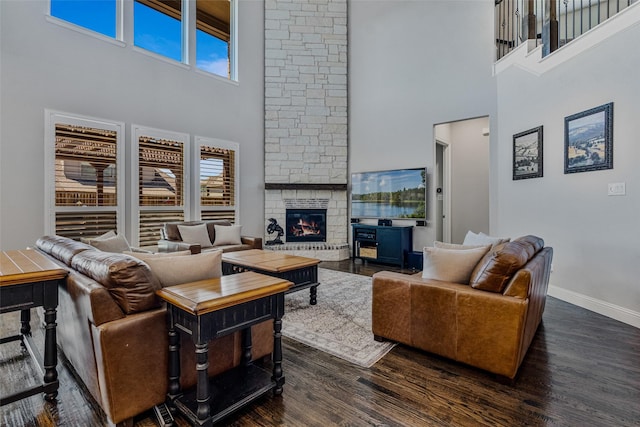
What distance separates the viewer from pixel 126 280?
1.63 metres

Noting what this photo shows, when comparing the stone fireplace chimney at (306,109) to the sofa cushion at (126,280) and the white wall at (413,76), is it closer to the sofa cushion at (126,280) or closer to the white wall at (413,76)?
the white wall at (413,76)

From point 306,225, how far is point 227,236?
1.87 meters

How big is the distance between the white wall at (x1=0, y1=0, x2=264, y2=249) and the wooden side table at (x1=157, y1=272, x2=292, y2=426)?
12.2 feet

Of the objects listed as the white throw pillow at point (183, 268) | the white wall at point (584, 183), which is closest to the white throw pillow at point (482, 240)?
the white wall at point (584, 183)

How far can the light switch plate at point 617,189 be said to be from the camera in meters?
3.08

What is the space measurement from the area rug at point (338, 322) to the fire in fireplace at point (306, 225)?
220cm

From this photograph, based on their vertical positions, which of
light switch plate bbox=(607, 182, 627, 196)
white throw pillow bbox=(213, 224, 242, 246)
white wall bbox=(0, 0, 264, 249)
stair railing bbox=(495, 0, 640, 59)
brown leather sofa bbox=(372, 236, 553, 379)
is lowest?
brown leather sofa bbox=(372, 236, 553, 379)

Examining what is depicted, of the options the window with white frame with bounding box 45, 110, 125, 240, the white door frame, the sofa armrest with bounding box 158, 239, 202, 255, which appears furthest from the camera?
the white door frame

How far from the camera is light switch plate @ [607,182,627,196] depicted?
3081mm

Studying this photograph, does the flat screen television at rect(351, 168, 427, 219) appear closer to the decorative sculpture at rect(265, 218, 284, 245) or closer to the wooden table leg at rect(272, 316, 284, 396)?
the decorative sculpture at rect(265, 218, 284, 245)

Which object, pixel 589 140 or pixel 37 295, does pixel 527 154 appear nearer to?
pixel 589 140

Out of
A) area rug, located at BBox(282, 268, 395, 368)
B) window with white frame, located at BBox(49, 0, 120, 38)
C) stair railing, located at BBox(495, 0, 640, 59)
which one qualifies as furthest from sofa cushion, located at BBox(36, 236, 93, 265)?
stair railing, located at BBox(495, 0, 640, 59)

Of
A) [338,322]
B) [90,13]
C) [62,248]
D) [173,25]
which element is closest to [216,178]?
[173,25]

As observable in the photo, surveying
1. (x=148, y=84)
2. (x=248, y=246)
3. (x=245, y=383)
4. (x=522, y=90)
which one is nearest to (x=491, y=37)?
(x=522, y=90)
